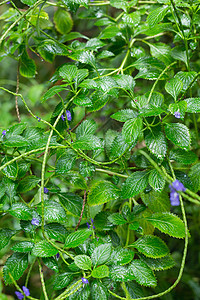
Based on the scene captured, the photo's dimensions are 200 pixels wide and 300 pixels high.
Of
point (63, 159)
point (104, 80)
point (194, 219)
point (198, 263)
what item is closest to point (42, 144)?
point (63, 159)

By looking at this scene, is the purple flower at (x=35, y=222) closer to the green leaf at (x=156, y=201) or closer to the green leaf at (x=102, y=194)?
the green leaf at (x=102, y=194)

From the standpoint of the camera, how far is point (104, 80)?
2.15ft

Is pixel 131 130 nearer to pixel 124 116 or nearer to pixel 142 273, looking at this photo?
pixel 124 116

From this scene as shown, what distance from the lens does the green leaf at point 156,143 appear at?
1.96 ft

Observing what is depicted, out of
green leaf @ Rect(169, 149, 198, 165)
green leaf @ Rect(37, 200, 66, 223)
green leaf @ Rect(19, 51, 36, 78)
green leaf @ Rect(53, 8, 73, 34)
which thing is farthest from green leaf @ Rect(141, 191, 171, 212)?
green leaf @ Rect(53, 8, 73, 34)

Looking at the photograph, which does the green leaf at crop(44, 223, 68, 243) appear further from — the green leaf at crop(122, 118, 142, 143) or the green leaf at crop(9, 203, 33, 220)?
the green leaf at crop(122, 118, 142, 143)

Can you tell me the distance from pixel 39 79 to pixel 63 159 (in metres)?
1.30

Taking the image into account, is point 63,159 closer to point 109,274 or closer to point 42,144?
point 42,144

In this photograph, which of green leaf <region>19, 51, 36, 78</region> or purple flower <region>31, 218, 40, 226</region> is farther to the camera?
green leaf <region>19, 51, 36, 78</region>

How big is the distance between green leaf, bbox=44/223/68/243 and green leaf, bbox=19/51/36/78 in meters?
0.48

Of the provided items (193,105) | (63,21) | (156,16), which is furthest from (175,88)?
(63,21)

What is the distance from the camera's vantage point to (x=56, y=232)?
629 millimetres

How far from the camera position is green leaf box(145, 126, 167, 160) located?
23.5 inches

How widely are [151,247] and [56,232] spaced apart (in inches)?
7.9
